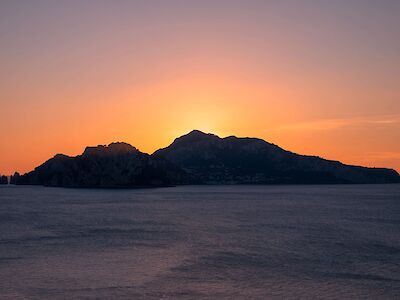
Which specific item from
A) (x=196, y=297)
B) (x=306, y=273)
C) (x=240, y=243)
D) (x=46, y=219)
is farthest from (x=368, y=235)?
(x=46, y=219)

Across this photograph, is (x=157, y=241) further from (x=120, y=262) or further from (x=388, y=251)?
(x=388, y=251)

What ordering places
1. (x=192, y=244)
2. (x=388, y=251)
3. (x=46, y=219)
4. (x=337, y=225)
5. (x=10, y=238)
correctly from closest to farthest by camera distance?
(x=388, y=251), (x=192, y=244), (x=10, y=238), (x=337, y=225), (x=46, y=219)

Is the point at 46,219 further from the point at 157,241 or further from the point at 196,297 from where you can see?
the point at 196,297

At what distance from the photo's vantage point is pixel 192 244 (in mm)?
75938

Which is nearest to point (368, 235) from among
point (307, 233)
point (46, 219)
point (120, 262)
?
point (307, 233)

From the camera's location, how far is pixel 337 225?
10762cm

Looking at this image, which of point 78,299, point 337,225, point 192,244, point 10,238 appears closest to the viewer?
point 78,299

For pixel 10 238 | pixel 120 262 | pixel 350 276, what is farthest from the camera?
pixel 10 238

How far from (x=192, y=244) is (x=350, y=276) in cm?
2943

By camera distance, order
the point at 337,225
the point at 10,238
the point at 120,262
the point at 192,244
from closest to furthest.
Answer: the point at 120,262 → the point at 192,244 → the point at 10,238 → the point at 337,225

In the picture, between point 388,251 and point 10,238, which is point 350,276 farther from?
point 10,238

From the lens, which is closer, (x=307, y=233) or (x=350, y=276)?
(x=350, y=276)

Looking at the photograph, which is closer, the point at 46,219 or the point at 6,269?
the point at 6,269

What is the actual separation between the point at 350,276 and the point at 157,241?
118ft
